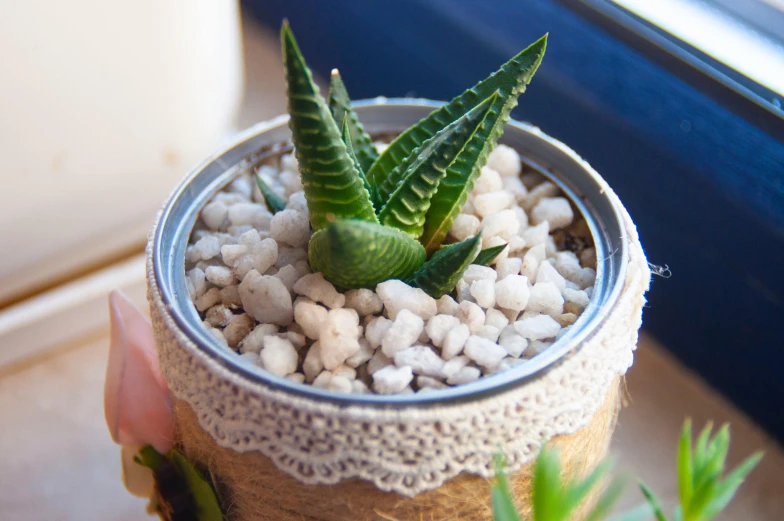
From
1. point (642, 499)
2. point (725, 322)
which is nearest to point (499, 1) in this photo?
point (725, 322)

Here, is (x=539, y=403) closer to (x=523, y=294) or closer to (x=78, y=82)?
(x=523, y=294)

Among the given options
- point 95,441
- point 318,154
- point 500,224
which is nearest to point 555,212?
point 500,224

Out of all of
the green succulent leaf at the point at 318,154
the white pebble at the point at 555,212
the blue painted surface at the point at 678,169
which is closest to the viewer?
the green succulent leaf at the point at 318,154

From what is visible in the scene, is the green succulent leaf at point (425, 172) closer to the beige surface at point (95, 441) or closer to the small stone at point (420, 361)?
the small stone at point (420, 361)

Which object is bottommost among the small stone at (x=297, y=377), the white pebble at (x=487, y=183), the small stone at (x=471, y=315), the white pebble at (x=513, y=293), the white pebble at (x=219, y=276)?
the white pebble at (x=219, y=276)

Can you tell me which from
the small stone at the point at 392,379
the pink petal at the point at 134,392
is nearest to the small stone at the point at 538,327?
the small stone at the point at 392,379

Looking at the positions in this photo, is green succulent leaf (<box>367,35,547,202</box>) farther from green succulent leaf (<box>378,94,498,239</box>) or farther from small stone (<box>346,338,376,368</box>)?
small stone (<box>346,338,376,368</box>)

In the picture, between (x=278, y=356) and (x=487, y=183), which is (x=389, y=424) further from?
(x=487, y=183)
